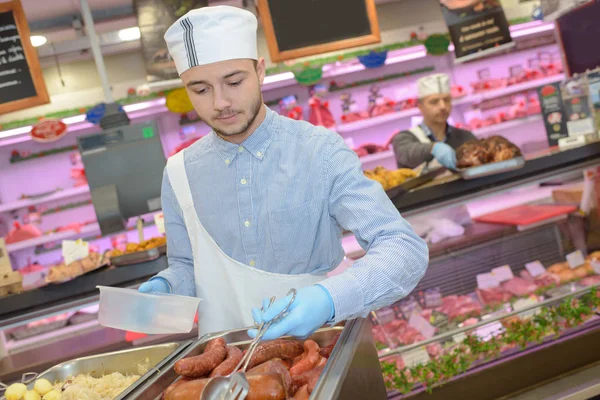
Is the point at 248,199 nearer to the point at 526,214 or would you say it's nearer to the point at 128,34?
the point at 526,214

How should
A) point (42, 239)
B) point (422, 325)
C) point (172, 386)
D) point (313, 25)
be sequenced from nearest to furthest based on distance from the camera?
point (172, 386), point (422, 325), point (313, 25), point (42, 239)

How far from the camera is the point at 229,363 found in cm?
150

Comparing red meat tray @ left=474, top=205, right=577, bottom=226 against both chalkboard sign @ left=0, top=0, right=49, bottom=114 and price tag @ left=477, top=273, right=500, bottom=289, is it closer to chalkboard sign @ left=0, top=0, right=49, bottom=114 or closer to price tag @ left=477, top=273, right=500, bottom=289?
price tag @ left=477, top=273, right=500, bottom=289

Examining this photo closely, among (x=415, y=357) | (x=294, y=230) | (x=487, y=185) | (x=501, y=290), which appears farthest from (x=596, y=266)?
(x=294, y=230)

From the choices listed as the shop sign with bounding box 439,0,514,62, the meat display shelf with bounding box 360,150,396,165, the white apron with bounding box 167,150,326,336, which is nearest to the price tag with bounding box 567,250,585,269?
the white apron with bounding box 167,150,326,336

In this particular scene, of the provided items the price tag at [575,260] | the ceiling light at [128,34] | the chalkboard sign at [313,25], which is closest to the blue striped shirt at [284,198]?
the price tag at [575,260]

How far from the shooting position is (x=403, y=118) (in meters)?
8.28

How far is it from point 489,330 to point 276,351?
1743 mm

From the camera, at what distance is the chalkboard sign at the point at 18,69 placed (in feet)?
16.1

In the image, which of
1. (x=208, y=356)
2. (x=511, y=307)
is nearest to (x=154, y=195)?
(x=511, y=307)

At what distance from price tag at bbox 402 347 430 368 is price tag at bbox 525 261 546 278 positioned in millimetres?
994

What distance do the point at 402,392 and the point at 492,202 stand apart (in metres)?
1.46

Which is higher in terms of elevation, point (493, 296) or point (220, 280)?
point (220, 280)

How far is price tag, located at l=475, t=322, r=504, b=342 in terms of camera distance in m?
2.93
